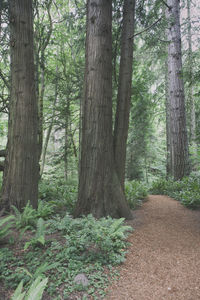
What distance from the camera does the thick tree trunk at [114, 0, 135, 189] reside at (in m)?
5.01

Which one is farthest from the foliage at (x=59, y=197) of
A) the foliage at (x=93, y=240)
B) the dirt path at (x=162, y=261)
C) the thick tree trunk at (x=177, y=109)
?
the thick tree trunk at (x=177, y=109)

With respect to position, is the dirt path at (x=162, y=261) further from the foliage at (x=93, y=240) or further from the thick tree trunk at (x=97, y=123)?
the thick tree trunk at (x=97, y=123)

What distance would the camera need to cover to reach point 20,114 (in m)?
4.32

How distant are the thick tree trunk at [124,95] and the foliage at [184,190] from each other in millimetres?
2342

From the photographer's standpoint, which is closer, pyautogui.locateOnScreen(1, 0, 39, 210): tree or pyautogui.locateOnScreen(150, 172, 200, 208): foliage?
pyautogui.locateOnScreen(1, 0, 39, 210): tree

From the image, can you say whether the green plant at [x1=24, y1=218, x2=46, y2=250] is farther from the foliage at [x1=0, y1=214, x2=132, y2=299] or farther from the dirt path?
the dirt path

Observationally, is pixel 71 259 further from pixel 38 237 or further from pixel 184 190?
pixel 184 190

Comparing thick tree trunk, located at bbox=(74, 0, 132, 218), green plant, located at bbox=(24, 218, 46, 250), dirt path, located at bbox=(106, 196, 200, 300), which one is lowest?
dirt path, located at bbox=(106, 196, 200, 300)

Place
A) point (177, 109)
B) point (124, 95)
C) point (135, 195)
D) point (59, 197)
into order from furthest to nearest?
1. point (177, 109)
2. point (135, 195)
3. point (59, 197)
4. point (124, 95)

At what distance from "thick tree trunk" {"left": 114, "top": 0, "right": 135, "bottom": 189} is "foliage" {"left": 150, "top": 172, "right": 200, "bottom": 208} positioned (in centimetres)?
234

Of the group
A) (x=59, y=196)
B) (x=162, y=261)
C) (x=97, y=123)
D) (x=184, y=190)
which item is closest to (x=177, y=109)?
(x=184, y=190)

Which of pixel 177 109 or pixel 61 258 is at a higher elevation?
pixel 177 109

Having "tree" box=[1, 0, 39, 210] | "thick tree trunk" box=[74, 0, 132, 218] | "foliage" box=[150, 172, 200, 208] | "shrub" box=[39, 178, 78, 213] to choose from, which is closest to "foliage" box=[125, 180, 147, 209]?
"foliage" box=[150, 172, 200, 208]

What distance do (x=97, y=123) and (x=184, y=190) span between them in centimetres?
443
